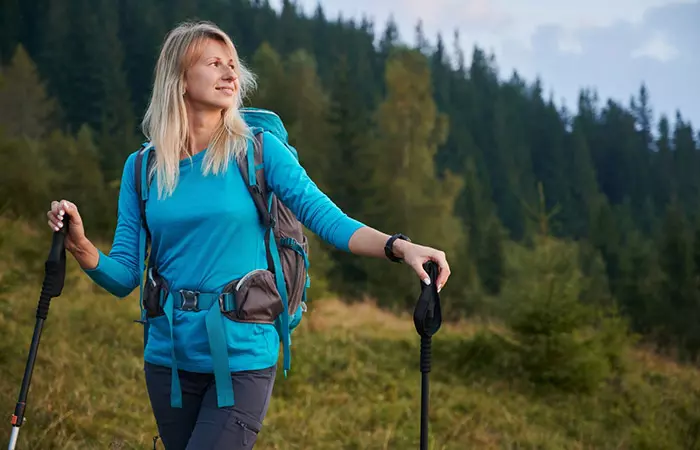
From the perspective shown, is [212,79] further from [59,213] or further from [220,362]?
[220,362]

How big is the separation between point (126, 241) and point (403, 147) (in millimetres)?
32555

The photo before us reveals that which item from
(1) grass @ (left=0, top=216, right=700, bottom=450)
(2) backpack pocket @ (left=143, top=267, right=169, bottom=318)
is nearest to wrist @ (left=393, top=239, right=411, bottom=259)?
(2) backpack pocket @ (left=143, top=267, right=169, bottom=318)

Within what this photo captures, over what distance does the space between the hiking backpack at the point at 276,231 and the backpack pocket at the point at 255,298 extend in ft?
0.18

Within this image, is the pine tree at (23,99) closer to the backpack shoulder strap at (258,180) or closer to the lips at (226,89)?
the lips at (226,89)

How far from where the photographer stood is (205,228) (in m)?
2.43

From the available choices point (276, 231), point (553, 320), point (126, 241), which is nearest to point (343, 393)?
point (553, 320)

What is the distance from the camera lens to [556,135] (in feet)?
300

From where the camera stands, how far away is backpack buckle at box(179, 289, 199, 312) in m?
2.42

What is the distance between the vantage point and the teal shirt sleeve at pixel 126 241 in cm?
266

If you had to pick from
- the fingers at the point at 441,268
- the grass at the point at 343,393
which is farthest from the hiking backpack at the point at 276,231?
the grass at the point at 343,393

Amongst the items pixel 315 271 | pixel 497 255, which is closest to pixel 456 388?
pixel 315 271

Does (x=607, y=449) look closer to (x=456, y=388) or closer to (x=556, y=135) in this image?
(x=456, y=388)

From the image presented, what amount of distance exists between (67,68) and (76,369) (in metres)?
48.4

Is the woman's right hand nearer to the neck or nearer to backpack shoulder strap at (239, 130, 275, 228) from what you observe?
the neck
